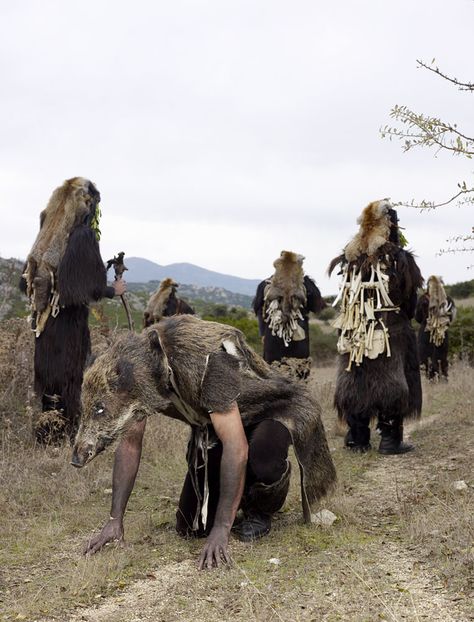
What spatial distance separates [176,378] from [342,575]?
1.23 m

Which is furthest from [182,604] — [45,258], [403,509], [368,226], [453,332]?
[453,332]

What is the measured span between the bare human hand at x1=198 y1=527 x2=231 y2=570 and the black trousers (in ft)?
1.62

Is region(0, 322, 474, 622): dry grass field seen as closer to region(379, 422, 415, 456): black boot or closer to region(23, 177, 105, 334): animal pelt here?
region(379, 422, 415, 456): black boot

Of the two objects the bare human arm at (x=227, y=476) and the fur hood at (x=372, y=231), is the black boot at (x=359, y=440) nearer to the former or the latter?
the fur hood at (x=372, y=231)

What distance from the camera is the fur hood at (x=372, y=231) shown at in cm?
655

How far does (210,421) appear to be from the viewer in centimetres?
392

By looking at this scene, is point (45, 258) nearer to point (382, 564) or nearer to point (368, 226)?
point (368, 226)

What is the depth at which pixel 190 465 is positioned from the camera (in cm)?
410

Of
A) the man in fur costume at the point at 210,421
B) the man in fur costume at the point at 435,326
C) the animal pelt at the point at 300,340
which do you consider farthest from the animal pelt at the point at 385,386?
the man in fur costume at the point at 435,326

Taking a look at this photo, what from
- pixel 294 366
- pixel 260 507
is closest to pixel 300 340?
pixel 294 366

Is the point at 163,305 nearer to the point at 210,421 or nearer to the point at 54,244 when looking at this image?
the point at 54,244

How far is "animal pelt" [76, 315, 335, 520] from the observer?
3594 millimetres

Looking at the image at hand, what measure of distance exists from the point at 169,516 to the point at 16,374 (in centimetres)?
287

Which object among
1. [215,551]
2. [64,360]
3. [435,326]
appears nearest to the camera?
[215,551]
